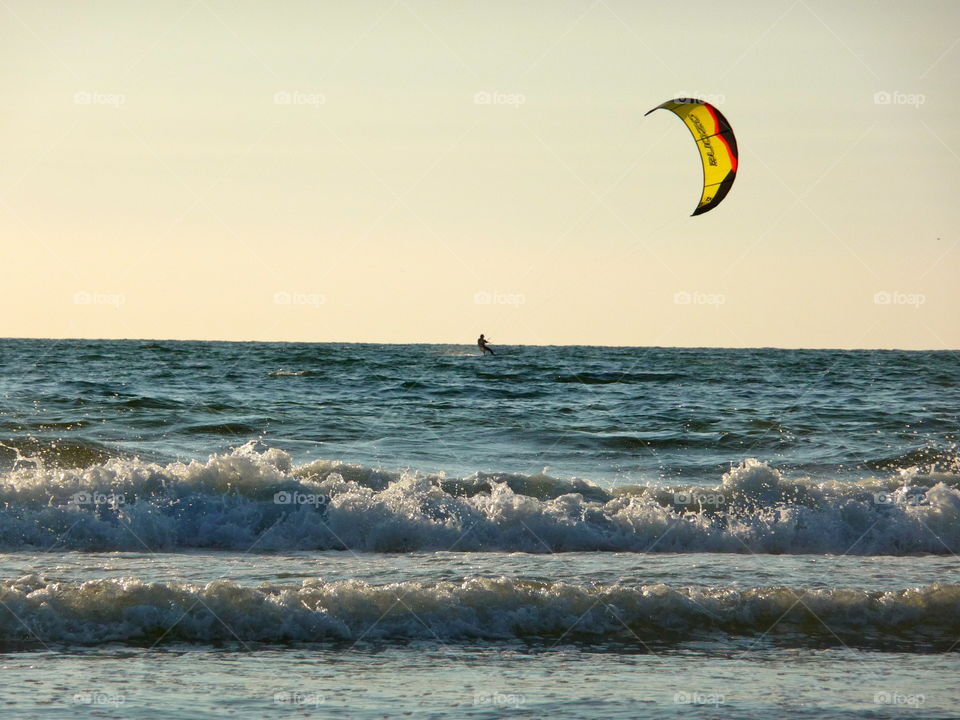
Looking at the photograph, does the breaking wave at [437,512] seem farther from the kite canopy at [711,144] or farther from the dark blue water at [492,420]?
the kite canopy at [711,144]

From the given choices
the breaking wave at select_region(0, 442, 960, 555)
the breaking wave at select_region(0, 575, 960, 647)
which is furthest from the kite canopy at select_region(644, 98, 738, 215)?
the breaking wave at select_region(0, 575, 960, 647)

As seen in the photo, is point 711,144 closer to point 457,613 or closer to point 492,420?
point 492,420

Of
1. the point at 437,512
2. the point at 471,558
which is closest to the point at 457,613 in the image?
the point at 471,558

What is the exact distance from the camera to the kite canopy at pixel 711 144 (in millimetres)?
16781

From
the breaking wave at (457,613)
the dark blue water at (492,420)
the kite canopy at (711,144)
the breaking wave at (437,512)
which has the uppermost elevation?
the kite canopy at (711,144)

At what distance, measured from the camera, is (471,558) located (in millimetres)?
10984

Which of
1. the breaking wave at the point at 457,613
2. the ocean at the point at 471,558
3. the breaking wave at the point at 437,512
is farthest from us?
the breaking wave at the point at 437,512

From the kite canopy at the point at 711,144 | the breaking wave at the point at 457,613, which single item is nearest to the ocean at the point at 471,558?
the breaking wave at the point at 457,613

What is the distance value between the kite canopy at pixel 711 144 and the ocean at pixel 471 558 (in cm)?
414

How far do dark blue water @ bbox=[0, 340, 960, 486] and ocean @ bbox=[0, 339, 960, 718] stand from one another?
12 cm

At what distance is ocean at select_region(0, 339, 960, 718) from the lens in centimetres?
705

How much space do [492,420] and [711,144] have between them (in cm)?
654

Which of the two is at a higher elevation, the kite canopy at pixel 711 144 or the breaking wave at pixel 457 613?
the kite canopy at pixel 711 144

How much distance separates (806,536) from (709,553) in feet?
5.43
